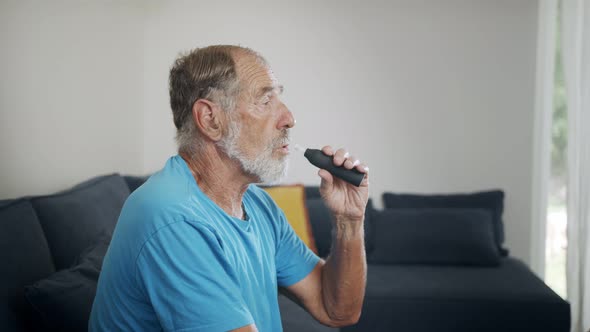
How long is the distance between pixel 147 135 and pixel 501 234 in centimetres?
206

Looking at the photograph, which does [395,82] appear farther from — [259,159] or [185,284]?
[185,284]

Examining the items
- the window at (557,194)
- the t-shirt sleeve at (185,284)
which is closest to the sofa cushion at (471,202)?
the window at (557,194)

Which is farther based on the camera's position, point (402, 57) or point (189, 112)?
point (402, 57)

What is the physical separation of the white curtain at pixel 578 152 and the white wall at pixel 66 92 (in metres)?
2.16

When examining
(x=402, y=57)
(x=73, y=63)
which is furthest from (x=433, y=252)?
(x=73, y=63)

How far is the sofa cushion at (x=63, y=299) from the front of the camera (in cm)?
134

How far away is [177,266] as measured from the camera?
1.01 meters

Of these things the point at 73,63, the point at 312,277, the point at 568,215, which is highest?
the point at 73,63

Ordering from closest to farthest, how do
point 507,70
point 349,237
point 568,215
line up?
point 349,237, point 568,215, point 507,70

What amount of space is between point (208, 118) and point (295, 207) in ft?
5.40

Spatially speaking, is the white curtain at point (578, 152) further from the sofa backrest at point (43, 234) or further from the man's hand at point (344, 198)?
the sofa backrest at point (43, 234)

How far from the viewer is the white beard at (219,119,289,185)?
132 cm

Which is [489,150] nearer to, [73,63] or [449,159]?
[449,159]

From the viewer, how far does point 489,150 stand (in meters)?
3.42
